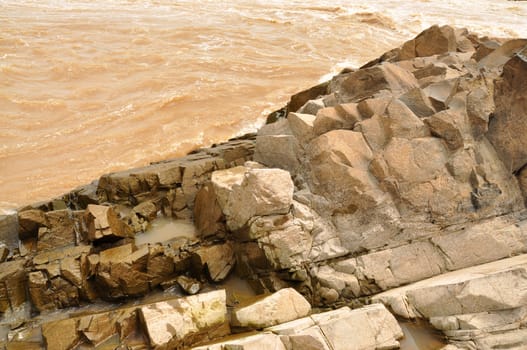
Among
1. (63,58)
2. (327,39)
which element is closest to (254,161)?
(63,58)

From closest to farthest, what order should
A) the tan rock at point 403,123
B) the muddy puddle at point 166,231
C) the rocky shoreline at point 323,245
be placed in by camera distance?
the rocky shoreline at point 323,245 < the tan rock at point 403,123 < the muddy puddle at point 166,231

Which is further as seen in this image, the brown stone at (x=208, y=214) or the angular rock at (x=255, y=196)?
the brown stone at (x=208, y=214)

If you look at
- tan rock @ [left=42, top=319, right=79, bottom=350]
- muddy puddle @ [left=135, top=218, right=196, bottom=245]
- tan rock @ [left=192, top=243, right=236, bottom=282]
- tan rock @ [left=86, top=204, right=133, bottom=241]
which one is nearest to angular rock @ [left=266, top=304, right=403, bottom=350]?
tan rock @ [left=192, top=243, right=236, bottom=282]

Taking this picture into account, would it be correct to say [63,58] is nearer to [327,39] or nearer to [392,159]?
[327,39]

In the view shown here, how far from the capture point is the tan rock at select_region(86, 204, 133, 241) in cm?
884

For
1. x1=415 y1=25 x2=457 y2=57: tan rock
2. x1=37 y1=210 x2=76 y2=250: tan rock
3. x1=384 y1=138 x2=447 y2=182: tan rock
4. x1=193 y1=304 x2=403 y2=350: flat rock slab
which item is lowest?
x1=193 y1=304 x2=403 y2=350: flat rock slab

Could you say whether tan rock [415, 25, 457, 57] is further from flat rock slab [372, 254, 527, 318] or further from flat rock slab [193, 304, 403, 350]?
flat rock slab [193, 304, 403, 350]

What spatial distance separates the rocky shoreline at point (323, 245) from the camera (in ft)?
22.5

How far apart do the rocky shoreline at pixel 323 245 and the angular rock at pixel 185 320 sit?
0.02 metres

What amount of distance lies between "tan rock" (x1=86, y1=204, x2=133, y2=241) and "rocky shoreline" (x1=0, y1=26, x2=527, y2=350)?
1.1 inches

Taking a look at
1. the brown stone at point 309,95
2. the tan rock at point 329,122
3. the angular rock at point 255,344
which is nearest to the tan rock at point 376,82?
the tan rock at point 329,122

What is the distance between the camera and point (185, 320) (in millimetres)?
7141

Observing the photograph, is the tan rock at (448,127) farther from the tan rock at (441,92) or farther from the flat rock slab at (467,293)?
the flat rock slab at (467,293)

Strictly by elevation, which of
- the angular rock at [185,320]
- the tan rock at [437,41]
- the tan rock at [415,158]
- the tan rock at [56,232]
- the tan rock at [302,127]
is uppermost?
the tan rock at [437,41]
